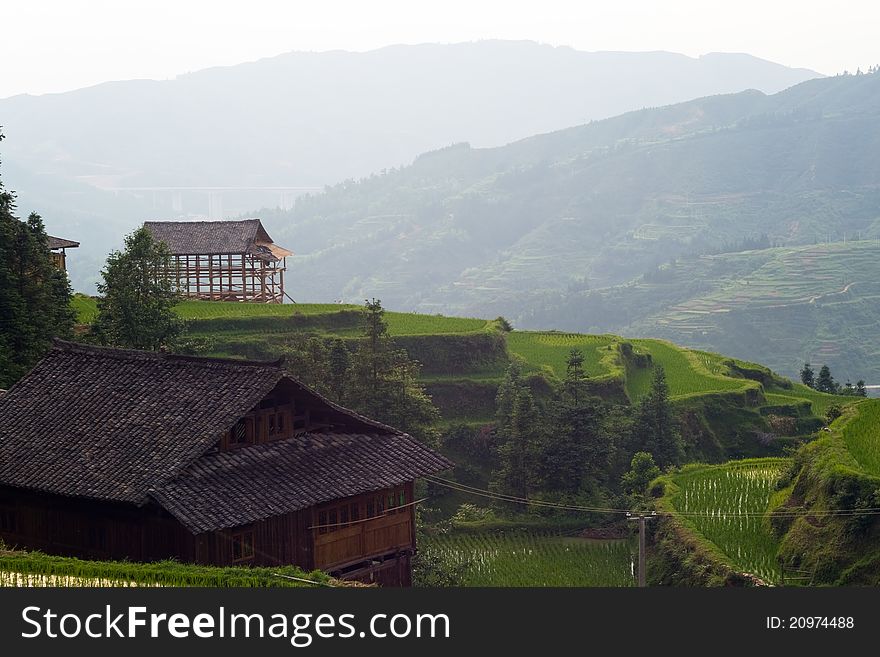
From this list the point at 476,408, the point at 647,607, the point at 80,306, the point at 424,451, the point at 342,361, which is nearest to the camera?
the point at 647,607

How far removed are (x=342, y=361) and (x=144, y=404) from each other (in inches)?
606

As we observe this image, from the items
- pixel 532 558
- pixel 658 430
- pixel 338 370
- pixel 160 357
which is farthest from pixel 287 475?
pixel 658 430

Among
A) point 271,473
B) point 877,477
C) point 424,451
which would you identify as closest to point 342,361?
point 424,451

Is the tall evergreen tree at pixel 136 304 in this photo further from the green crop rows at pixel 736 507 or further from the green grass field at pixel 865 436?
the green grass field at pixel 865 436

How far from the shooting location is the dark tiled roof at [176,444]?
22.6m

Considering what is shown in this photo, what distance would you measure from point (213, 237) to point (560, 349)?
17979 millimetres

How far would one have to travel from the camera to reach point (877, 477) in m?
24.4

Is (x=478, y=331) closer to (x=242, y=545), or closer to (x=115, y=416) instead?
(x=115, y=416)

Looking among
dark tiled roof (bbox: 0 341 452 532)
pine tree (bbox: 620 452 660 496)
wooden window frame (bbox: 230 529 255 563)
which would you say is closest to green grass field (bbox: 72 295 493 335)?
pine tree (bbox: 620 452 660 496)

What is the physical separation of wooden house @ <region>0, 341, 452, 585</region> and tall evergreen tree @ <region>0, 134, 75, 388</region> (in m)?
8.23

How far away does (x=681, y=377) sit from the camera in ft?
184

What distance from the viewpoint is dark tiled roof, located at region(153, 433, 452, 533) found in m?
22.1

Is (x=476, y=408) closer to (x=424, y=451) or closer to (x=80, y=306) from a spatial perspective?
(x=80, y=306)

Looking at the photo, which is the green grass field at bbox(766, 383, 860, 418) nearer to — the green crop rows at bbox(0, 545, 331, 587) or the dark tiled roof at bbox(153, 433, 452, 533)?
the dark tiled roof at bbox(153, 433, 452, 533)
